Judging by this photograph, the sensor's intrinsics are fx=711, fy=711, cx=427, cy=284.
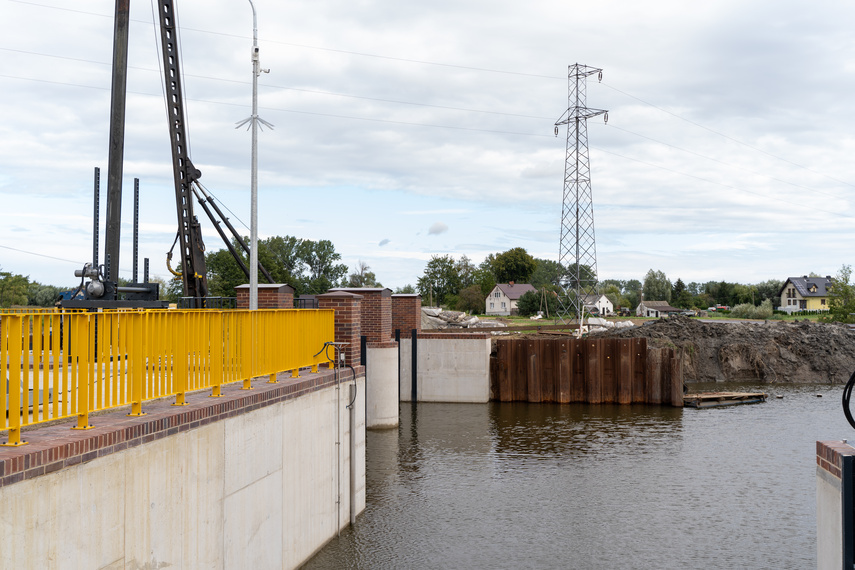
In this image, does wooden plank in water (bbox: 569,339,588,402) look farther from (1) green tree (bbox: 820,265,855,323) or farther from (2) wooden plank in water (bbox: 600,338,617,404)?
(1) green tree (bbox: 820,265,855,323)

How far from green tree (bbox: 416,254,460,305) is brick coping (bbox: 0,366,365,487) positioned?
371ft

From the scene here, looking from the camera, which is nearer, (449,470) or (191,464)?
(191,464)

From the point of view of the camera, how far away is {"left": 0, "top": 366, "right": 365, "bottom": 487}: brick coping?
536 cm

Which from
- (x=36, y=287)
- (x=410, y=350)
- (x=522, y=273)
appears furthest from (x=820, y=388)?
(x=522, y=273)

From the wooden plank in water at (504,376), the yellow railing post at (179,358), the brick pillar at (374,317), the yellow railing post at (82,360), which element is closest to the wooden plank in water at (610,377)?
the wooden plank in water at (504,376)

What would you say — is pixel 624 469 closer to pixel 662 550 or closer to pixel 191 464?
pixel 662 550

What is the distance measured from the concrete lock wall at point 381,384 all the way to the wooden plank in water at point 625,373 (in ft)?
33.1

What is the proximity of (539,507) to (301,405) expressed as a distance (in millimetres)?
5952

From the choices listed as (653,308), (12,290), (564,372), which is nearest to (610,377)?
(564,372)

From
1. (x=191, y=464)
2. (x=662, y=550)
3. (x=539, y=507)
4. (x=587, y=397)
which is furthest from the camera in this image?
(x=587, y=397)

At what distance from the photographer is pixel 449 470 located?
17500 mm

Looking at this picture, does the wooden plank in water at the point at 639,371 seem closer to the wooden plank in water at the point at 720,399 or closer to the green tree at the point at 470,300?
the wooden plank in water at the point at 720,399

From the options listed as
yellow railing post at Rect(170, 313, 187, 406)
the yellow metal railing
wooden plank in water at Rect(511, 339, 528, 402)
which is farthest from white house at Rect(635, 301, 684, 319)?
yellow railing post at Rect(170, 313, 187, 406)

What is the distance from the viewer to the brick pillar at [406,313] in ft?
95.3
